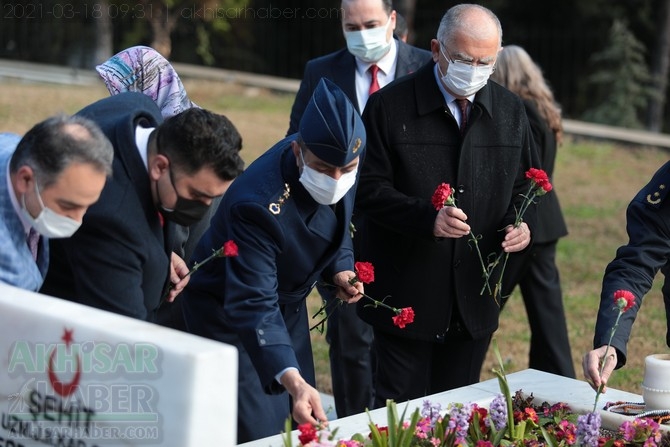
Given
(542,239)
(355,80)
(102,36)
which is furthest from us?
(102,36)

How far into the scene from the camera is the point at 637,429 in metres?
3.50

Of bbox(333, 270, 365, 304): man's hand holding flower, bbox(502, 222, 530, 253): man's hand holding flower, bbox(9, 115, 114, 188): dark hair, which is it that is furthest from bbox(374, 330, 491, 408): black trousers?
bbox(9, 115, 114, 188): dark hair

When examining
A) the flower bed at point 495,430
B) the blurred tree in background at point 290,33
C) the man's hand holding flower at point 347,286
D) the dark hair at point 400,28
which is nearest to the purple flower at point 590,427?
the flower bed at point 495,430

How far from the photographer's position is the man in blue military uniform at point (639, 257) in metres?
3.68

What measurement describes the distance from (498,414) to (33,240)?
150cm

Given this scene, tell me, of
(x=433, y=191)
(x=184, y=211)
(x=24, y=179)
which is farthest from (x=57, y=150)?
(x=433, y=191)

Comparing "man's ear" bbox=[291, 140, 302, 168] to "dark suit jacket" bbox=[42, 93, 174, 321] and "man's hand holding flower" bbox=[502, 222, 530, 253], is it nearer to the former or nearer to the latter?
"dark suit jacket" bbox=[42, 93, 174, 321]

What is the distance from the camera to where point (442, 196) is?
4020 millimetres

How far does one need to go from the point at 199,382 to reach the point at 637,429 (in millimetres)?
1531

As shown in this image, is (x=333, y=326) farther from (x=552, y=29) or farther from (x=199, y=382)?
(x=552, y=29)

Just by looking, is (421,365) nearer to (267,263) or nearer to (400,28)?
(267,263)

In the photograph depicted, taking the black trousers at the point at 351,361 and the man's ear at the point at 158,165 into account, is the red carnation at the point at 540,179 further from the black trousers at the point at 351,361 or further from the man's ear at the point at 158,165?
the man's ear at the point at 158,165

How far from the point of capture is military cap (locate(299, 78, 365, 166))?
11.3 ft

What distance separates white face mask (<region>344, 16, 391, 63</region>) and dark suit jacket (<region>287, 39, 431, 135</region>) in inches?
3.7
